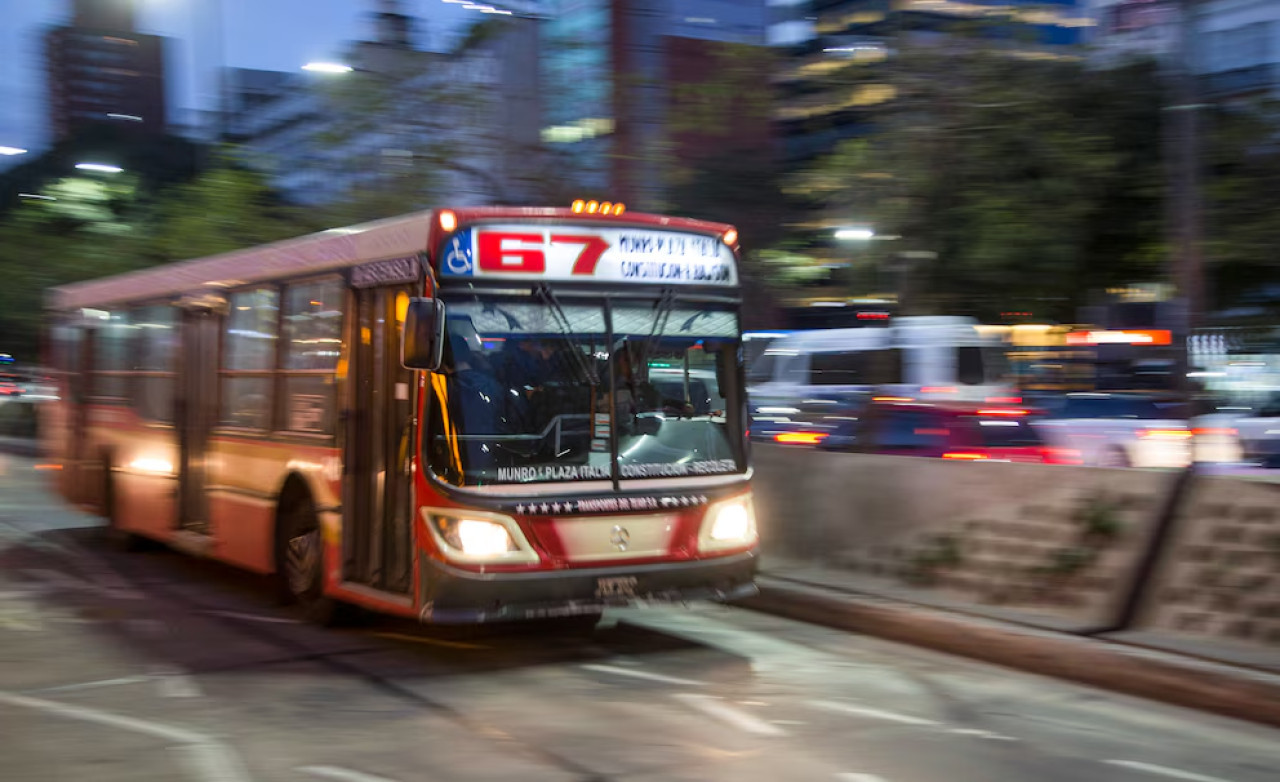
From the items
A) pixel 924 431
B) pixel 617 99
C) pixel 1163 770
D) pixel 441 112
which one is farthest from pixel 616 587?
pixel 441 112

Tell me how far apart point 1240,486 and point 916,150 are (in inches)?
326

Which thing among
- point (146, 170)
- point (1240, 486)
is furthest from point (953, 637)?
point (146, 170)

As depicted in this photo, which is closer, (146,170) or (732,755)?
(732,755)

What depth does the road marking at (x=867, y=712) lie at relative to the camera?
693cm

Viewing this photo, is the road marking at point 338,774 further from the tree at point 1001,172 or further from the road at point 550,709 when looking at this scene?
the tree at point 1001,172

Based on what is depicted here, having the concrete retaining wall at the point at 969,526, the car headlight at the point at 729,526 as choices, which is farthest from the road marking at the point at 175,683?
the concrete retaining wall at the point at 969,526

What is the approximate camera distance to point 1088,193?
1750 centimetres

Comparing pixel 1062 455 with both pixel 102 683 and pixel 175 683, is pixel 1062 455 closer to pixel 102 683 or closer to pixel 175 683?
pixel 175 683

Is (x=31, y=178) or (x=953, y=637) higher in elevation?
(x=31, y=178)

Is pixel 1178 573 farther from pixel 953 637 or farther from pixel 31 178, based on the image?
pixel 31 178

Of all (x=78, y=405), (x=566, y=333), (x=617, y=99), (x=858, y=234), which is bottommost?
(x=78, y=405)

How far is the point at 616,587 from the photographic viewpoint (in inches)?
321

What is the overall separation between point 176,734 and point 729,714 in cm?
273

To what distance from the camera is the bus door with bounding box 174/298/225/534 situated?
1140 cm
